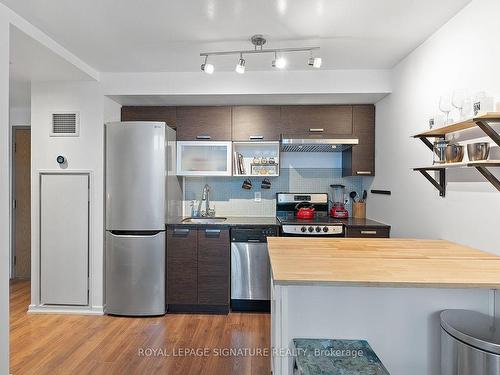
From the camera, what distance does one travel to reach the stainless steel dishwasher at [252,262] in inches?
137

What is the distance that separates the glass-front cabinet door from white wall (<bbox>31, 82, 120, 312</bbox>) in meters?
0.85

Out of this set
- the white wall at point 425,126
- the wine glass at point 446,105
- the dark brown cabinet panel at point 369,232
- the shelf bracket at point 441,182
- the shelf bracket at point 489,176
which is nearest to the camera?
the shelf bracket at point 489,176

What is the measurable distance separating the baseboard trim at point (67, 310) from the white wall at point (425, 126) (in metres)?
3.11

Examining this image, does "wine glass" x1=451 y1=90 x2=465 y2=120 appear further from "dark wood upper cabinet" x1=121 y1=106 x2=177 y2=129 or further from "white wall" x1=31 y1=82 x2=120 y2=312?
"white wall" x1=31 y1=82 x2=120 y2=312

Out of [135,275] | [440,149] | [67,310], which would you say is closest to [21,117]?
[67,310]

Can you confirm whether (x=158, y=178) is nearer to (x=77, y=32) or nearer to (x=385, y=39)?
(x=77, y=32)

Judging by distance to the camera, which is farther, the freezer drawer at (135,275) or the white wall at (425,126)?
the freezer drawer at (135,275)

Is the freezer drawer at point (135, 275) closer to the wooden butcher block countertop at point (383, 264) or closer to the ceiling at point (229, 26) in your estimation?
the wooden butcher block countertop at point (383, 264)

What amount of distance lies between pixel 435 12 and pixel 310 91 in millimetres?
1310

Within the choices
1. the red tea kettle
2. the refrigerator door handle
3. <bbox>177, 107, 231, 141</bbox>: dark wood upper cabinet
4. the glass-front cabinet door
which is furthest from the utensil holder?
the refrigerator door handle

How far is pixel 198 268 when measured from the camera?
349 centimetres

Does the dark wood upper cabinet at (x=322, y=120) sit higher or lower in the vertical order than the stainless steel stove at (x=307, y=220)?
higher

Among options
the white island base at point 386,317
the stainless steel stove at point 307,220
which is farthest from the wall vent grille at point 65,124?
the white island base at point 386,317

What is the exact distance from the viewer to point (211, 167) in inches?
153
